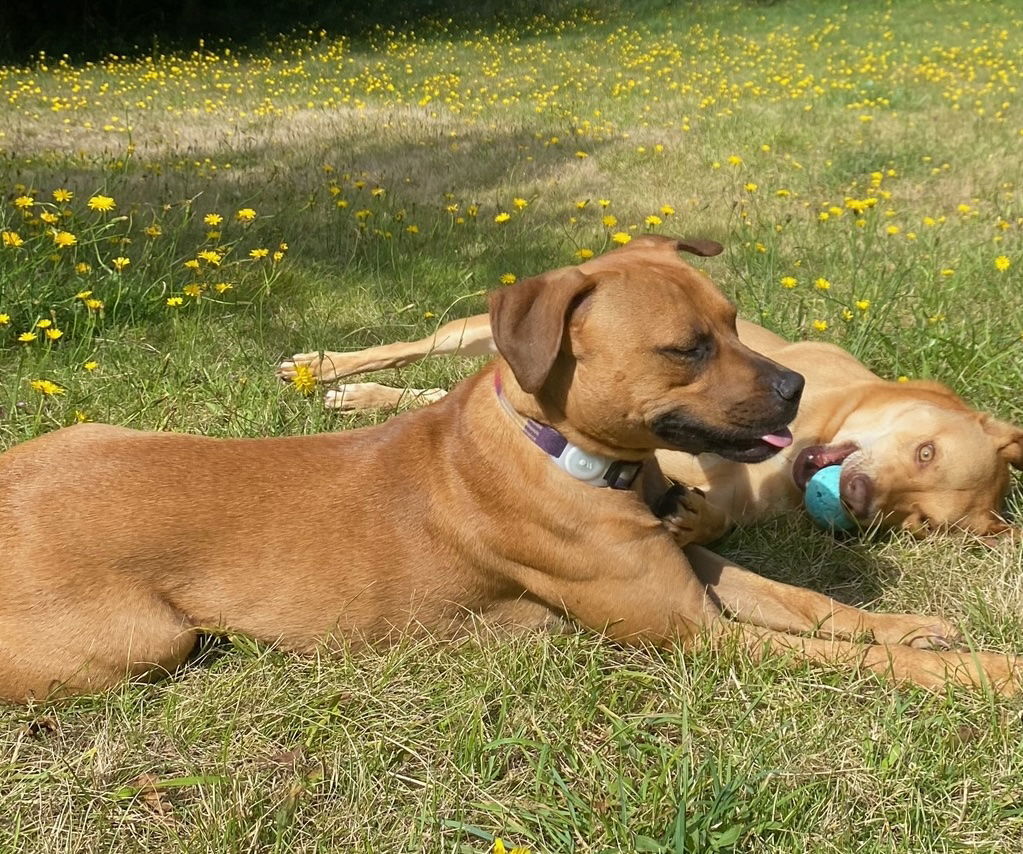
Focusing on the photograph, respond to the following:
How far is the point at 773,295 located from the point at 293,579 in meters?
3.37

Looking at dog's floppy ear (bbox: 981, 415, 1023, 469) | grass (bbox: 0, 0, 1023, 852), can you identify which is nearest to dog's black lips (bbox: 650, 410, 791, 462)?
grass (bbox: 0, 0, 1023, 852)

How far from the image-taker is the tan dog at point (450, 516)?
9.25ft

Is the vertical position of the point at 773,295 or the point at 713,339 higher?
the point at 713,339

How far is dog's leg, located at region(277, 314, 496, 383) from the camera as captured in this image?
4.89 m

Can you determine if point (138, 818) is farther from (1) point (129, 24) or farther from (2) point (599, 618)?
(1) point (129, 24)

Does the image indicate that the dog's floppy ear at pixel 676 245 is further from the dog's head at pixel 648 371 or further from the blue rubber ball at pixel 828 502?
the blue rubber ball at pixel 828 502

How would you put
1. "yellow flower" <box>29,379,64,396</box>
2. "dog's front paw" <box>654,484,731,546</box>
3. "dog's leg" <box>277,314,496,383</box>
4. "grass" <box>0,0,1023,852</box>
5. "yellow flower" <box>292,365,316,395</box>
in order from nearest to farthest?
"grass" <box>0,0,1023,852</box> < "dog's front paw" <box>654,484,731,546</box> < "yellow flower" <box>29,379,64,396</box> < "yellow flower" <box>292,365,316,395</box> < "dog's leg" <box>277,314,496,383</box>

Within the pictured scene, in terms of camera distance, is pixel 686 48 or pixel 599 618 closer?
pixel 599 618

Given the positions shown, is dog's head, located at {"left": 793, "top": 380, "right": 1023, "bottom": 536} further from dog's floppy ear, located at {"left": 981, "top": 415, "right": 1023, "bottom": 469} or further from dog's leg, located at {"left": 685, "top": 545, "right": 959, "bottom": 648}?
dog's leg, located at {"left": 685, "top": 545, "right": 959, "bottom": 648}

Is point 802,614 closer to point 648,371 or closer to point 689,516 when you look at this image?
point 689,516

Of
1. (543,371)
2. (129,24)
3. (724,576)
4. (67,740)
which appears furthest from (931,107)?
(129,24)

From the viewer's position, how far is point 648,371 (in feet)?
9.23

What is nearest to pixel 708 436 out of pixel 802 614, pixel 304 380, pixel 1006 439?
pixel 802 614

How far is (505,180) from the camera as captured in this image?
872cm
